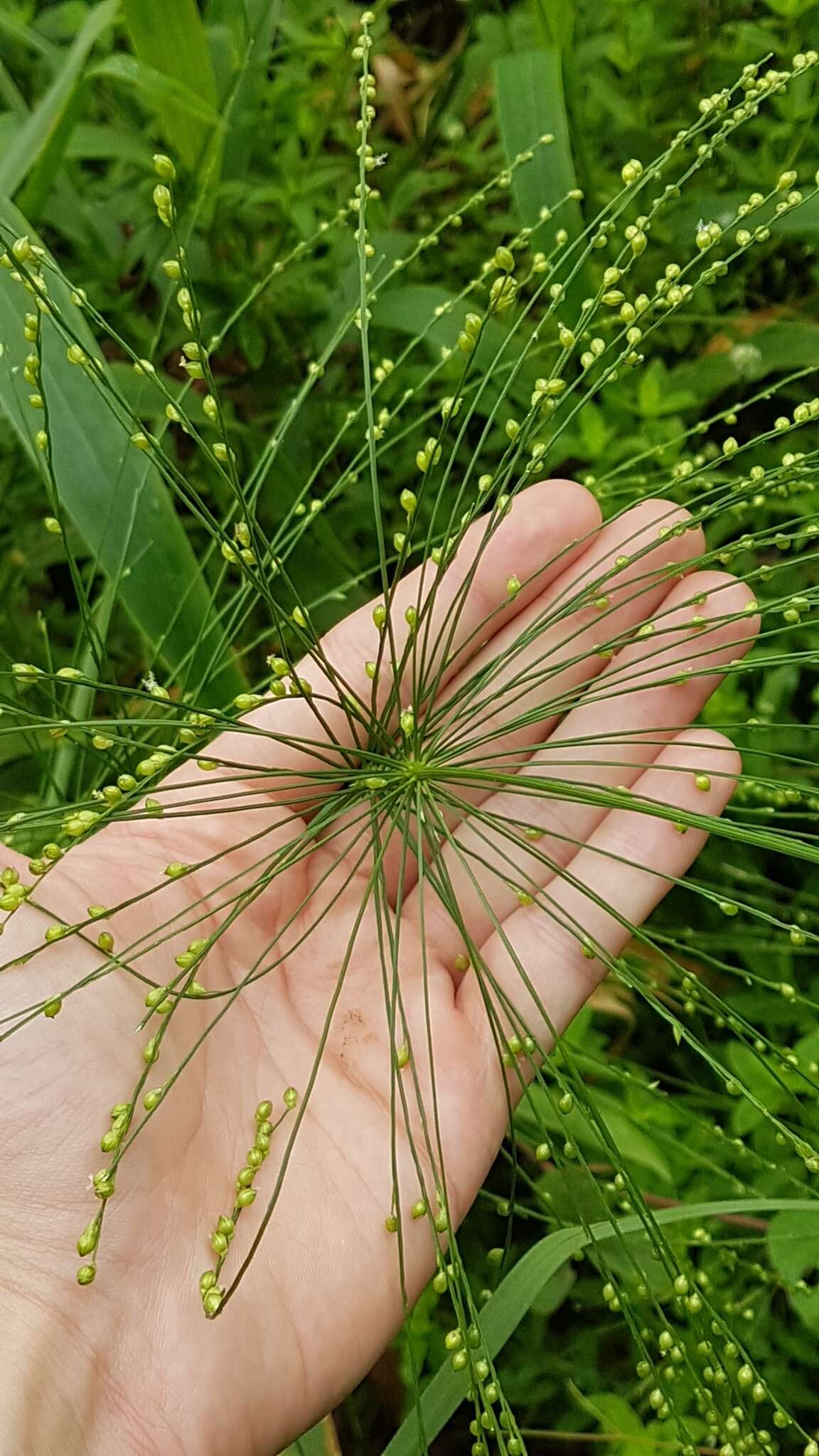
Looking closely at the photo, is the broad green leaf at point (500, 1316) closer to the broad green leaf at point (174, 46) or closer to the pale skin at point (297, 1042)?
the pale skin at point (297, 1042)

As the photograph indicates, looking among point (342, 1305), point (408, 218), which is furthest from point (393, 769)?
point (408, 218)

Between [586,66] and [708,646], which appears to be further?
[586,66]

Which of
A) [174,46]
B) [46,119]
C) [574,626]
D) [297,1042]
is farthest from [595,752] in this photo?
[174,46]

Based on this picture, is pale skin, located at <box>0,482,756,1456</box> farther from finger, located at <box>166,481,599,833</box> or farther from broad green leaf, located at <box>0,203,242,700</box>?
broad green leaf, located at <box>0,203,242,700</box>

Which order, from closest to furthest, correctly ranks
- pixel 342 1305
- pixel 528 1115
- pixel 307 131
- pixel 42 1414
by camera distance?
pixel 42 1414
pixel 342 1305
pixel 528 1115
pixel 307 131

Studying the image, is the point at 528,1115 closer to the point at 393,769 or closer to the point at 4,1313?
the point at 393,769

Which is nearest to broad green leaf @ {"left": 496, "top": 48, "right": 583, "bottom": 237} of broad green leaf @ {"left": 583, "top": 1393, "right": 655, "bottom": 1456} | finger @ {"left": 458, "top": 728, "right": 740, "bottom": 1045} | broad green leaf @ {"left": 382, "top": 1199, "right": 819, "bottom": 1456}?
finger @ {"left": 458, "top": 728, "right": 740, "bottom": 1045}
